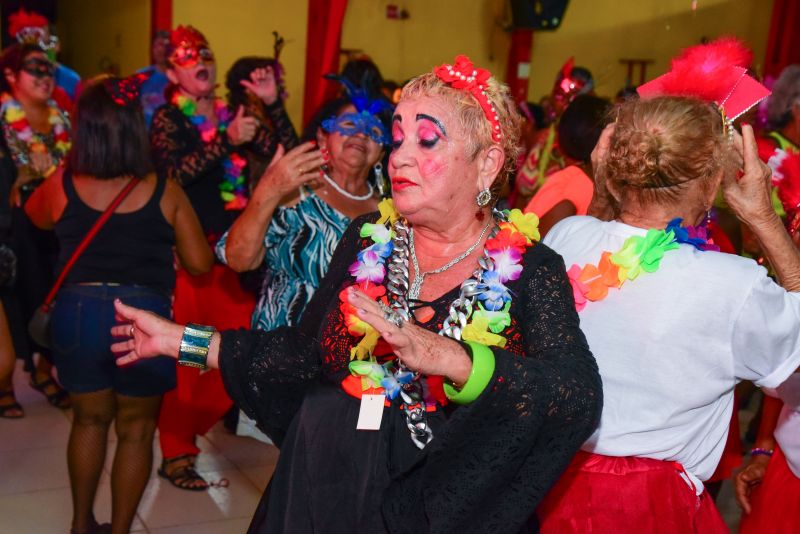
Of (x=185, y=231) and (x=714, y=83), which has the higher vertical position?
(x=714, y=83)

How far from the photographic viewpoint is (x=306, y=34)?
7.73 meters

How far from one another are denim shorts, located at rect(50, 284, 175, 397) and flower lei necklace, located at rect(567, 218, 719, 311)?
1650mm

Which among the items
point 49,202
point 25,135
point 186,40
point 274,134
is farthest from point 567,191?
point 25,135

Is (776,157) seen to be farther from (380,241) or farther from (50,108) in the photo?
(50,108)

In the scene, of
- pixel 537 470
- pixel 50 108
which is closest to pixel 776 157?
pixel 537 470

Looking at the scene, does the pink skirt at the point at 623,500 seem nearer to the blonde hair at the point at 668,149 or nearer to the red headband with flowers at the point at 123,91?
the blonde hair at the point at 668,149

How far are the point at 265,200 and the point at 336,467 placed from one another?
1.29 meters

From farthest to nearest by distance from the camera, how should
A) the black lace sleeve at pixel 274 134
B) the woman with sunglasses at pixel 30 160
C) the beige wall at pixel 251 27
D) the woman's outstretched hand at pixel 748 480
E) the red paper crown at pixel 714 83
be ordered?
the beige wall at pixel 251 27 → the woman with sunglasses at pixel 30 160 → the black lace sleeve at pixel 274 134 → the woman's outstretched hand at pixel 748 480 → the red paper crown at pixel 714 83

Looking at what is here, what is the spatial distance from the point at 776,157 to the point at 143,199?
205 centimetres

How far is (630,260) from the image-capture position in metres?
1.77

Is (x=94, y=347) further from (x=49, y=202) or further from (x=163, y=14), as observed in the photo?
(x=163, y=14)

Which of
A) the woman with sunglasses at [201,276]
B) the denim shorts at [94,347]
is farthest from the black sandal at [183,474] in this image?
the denim shorts at [94,347]

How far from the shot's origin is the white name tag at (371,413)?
1.72 m

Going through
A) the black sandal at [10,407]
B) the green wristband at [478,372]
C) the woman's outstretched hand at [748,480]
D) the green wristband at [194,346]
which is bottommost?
the black sandal at [10,407]
